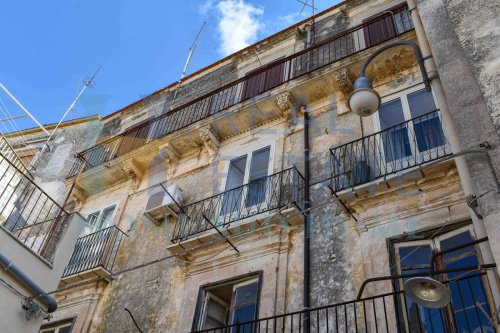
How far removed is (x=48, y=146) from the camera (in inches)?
774

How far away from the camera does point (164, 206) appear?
37.7ft

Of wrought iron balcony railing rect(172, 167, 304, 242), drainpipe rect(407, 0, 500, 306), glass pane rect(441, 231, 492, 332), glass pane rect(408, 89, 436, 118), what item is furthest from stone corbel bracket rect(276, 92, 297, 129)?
glass pane rect(441, 231, 492, 332)

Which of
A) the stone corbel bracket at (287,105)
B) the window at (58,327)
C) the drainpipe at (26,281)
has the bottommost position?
the drainpipe at (26,281)

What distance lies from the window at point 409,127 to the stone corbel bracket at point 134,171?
6674mm

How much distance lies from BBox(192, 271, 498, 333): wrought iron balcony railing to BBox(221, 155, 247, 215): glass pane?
324 centimetres

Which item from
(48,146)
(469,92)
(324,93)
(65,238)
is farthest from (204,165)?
(48,146)

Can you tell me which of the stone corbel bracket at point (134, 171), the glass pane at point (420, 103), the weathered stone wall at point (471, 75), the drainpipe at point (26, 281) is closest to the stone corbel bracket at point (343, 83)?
the glass pane at point (420, 103)

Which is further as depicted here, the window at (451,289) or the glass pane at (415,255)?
the glass pane at (415,255)

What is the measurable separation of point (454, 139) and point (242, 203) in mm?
5299

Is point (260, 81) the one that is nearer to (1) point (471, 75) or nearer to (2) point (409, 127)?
(2) point (409, 127)

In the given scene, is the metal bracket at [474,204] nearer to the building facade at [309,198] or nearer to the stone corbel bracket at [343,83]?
the building facade at [309,198]

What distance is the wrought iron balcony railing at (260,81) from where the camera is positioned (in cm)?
1224

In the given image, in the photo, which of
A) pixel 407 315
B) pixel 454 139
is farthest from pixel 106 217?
pixel 454 139

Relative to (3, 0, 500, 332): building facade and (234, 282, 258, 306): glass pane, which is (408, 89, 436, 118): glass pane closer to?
Result: (3, 0, 500, 332): building facade
